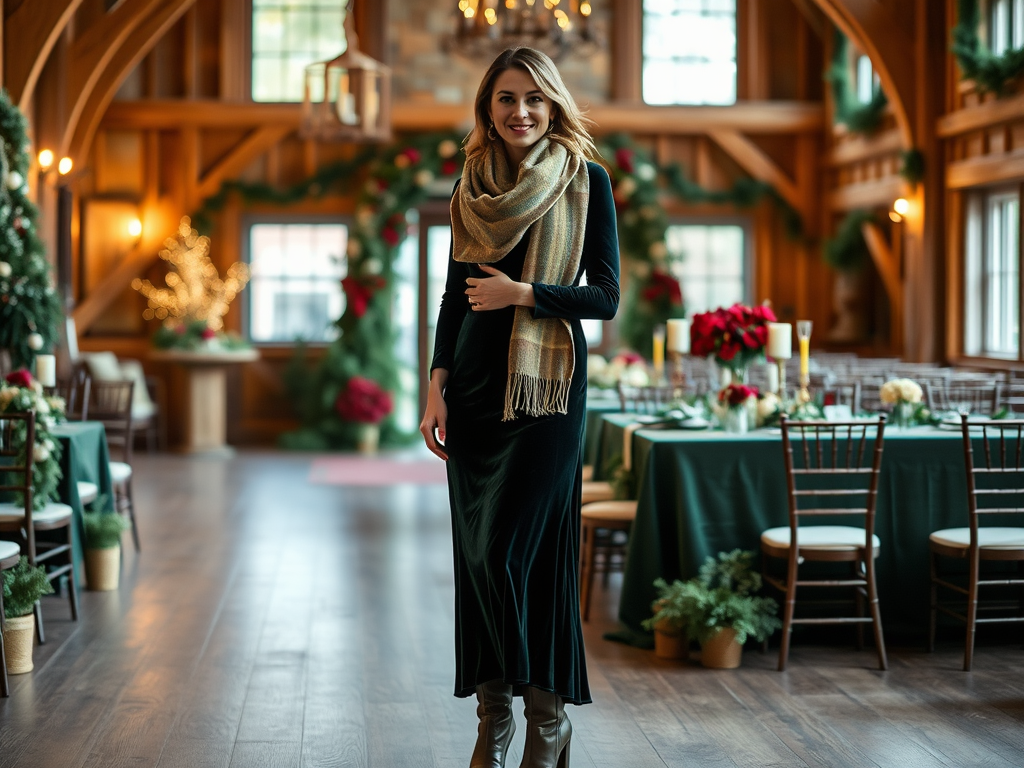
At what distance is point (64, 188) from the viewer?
34.0ft

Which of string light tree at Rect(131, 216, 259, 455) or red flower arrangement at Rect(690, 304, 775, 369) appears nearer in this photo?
red flower arrangement at Rect(690, 304, 775, 369)

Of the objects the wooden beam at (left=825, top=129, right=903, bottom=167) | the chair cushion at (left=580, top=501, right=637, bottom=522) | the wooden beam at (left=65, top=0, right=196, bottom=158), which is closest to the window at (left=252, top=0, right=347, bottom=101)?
the wooden beam at (left=65, top=0, right=196, bottom=158)

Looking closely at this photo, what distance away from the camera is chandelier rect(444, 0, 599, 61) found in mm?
8773

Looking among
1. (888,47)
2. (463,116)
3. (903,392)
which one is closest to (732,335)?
(903,392)

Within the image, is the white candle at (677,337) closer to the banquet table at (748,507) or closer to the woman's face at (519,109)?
the banquet table at (748,507)

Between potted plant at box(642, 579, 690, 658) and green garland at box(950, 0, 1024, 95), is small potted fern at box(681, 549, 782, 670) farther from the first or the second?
green garland at box(950, 0, 1024, 95)

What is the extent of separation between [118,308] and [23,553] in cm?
825

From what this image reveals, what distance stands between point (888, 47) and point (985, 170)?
5.06 ft

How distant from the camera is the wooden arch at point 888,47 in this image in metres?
10.8

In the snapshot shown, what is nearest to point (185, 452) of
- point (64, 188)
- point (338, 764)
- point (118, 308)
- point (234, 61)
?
point (118, 308)

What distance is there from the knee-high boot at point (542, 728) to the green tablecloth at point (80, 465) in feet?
10.7

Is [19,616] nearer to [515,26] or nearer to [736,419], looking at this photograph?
[736,419]

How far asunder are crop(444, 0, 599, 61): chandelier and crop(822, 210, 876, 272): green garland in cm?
419

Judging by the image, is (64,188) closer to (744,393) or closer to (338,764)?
(744,393)
